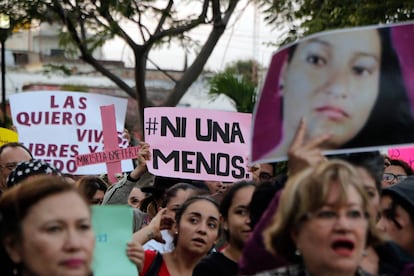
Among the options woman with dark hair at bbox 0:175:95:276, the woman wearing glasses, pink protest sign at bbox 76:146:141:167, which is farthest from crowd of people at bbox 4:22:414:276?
pink protest sign at bbox 76:146:141:167

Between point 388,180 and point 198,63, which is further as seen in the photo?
point 198,63

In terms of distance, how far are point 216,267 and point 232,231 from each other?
33 centimetres

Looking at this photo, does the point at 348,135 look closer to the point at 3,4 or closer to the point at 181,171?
the point at 181,171

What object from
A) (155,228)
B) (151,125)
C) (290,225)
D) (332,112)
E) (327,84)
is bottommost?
(155,228)

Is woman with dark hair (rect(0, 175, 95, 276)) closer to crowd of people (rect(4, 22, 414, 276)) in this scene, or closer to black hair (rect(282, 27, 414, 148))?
crowd of people (rect(4, 22, 414, 276))

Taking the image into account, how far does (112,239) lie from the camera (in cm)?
514

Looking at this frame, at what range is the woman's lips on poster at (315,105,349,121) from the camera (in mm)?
4766

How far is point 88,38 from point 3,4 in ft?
4.95

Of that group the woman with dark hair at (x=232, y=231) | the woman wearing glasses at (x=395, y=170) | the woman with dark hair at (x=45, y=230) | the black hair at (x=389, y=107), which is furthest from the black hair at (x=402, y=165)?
the woman with dark hair at (x=45, y=230)

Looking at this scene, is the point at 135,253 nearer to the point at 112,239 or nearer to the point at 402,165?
the point at 112,239

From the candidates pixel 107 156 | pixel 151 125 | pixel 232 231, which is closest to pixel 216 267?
pixel 232 231

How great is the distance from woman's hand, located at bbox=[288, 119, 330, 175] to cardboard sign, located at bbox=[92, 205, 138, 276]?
0.80m

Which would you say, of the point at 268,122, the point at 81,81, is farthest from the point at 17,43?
the point at 268,122

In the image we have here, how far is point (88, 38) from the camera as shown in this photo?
17.9 meters
